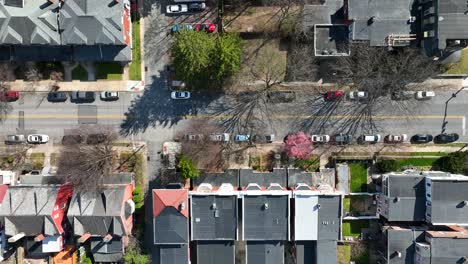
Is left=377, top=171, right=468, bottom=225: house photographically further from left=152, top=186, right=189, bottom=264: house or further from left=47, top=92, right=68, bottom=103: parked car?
left=47, top=92, right=68, bottom=103: parked car

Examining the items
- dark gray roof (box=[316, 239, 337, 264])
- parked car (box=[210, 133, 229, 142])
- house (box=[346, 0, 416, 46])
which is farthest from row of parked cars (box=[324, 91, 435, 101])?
dark gray roof (box=[316, 239, 337, 264])

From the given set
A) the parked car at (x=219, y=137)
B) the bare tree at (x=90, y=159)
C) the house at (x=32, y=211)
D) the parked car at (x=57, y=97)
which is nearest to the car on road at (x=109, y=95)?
the bare tree at (x=90, y=159)

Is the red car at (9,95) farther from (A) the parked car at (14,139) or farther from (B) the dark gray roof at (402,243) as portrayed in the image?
(B) the dark gray roof at (402,243)

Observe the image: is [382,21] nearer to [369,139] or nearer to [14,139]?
[369,139]

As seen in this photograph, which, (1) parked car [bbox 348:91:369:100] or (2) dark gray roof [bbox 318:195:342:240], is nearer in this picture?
(2) dark gray roof [bbox 318:195:342:240]

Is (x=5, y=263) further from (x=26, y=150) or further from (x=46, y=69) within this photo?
(x=46, y=69)

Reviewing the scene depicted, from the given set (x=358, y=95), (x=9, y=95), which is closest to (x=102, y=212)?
(x=9, y=95)

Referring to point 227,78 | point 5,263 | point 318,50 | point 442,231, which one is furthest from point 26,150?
point 442,231
